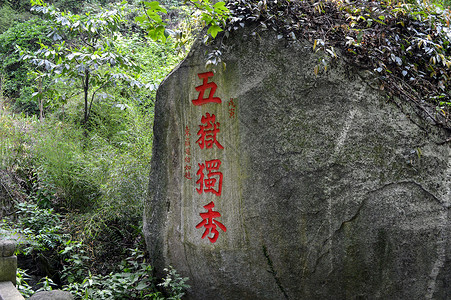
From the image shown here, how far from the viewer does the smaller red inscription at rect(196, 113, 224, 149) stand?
124 inches

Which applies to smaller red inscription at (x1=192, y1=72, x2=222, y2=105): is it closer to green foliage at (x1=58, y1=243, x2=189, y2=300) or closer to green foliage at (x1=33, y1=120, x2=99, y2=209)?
green foliage at (x1=58, y1=243, x2=189, y2=300)

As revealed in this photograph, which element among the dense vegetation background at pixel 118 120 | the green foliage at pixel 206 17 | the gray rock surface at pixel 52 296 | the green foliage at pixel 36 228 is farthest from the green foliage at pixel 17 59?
the gray rock surface at pixel 52 296

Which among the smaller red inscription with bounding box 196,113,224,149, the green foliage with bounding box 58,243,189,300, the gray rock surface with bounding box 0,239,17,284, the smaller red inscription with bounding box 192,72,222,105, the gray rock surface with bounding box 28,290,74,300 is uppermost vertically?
the smaller red inscription with bounding box 192,72,222,105

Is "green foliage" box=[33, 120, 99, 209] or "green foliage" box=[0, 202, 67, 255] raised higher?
"green foliage" box=[33, 120, 99, 209]

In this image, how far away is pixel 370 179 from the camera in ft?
8.83

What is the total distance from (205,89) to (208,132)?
36 cm

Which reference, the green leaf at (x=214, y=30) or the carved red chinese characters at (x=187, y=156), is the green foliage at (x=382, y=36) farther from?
the carved red chinese characters at (x=187, y=156)

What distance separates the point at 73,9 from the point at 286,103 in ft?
34.4

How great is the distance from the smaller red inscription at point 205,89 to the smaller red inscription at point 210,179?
1.62 ft

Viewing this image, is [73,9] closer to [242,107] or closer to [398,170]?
[242,107]

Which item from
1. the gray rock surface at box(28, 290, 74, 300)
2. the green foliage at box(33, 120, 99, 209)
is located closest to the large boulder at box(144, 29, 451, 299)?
the gray rock surface at box(28, 290, 74, 300)

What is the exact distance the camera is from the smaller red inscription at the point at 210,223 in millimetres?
3131

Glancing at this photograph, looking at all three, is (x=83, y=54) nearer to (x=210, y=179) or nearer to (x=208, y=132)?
(x=208, y=132)

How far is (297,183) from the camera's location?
284 cm
